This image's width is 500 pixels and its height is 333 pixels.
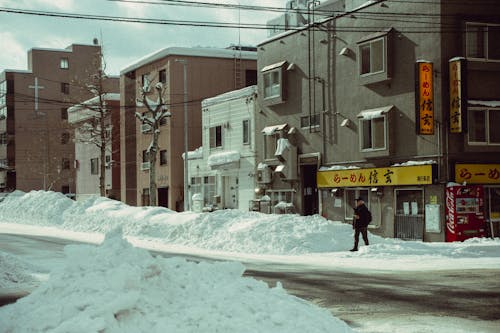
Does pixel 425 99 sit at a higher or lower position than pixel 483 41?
lower

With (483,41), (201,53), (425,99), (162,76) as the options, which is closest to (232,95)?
(201,53)

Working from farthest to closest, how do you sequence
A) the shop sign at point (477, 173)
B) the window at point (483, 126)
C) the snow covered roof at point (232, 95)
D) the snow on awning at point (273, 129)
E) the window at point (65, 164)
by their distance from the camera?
Answer: the window at point (65, 164) < the snow covered roof at point (232, 95) < the snow on awning at point (273, 129) < the window at point (483, 126) < the shop sign at point (477, 173)

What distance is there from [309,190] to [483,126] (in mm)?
10574

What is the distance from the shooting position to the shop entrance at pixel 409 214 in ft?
85.1

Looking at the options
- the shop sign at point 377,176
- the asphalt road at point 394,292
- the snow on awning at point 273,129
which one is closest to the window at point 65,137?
the snow on awning at point 273,129

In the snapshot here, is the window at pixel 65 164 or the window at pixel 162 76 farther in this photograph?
the window at pixel 65 164

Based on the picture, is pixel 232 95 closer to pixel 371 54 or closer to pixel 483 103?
pixel 371 54

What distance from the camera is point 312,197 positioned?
33719mm

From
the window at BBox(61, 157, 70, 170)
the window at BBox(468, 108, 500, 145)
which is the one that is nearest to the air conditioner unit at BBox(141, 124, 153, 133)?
the window at BBox(468, 108, 500, 145)

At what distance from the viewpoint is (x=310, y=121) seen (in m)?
32.7

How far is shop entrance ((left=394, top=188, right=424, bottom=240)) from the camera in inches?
1021

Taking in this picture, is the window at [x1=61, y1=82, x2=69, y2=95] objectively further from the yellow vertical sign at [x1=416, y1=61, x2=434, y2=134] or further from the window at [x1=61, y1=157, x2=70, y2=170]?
the yellow vertical sign at [x1=416, y1=61, x2=434, y2=134]

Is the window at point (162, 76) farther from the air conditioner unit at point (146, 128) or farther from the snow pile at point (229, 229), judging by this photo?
the snow pile at point (229, 229)

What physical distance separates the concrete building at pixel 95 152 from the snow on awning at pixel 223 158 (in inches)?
583
